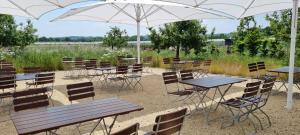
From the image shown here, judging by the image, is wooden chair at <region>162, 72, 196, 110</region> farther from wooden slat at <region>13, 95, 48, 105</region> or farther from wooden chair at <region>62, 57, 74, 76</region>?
wooden chair at <region>62, 57, 74, 76</region>

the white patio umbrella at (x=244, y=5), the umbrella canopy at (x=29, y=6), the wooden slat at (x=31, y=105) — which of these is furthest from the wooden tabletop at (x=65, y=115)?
the umbrella canopy at (x=29, y=6)

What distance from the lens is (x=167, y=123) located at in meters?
3.25

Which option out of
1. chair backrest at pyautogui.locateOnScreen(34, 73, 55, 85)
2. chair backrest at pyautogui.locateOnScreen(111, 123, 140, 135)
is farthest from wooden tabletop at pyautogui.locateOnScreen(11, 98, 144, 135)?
chair backrest at pyautogui.locateOnScreen(34, 73, 55, 85)

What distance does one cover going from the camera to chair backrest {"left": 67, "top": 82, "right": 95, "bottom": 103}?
4955 mm

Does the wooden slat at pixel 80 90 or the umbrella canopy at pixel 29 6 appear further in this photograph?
the umbrella canopy at pixel 29 6

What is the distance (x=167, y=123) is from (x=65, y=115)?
1.30m

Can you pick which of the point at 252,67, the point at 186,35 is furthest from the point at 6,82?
the point at 186,35

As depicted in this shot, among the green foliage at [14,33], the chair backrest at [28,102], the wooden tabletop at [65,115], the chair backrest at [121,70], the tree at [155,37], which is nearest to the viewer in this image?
the wooden tabletop at [65,115]

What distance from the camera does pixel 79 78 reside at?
1179 cm

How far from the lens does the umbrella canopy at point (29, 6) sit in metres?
7.93

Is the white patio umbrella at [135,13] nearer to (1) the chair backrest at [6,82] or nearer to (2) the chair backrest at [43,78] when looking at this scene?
(2) the chair backrest at [43,78]

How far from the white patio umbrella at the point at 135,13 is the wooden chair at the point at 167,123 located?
684cm

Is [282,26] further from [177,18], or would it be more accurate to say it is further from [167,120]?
[167,120]

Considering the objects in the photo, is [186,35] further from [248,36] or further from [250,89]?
[250,89]
